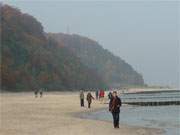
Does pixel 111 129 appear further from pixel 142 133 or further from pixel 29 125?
pixel 29 125

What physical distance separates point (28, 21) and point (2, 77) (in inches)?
1784

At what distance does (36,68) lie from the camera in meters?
135

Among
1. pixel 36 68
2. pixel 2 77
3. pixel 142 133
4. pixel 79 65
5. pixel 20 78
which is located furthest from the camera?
pixel 79 65

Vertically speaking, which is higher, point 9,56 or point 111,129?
point 9,56

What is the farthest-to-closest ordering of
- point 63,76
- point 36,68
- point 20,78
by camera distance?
point 63,76 → point 36,68 → point 20,78

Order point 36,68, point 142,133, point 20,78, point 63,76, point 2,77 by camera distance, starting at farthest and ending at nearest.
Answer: point 63,76, point 36,68, point 20,78, point 2,77, point 142,133

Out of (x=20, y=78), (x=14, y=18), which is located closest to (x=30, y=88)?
(x=20, y=78)

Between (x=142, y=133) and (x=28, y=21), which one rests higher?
(x=28, y=21)

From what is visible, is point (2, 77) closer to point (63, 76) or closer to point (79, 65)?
point (63, 76)

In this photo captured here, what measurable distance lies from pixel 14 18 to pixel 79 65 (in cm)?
5392

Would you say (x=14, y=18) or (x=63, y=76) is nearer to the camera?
(x=14, y=18)

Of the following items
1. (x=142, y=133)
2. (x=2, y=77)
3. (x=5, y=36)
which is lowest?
(x=142, y=133)

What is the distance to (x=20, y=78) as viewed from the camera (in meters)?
120

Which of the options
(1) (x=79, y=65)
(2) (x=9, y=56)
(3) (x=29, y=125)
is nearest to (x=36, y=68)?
(2) (x=9, y=56)
